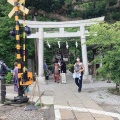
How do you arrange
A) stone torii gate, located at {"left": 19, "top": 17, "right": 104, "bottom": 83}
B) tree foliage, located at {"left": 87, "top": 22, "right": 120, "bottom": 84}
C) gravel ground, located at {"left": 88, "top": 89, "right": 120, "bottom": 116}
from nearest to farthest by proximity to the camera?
gravel ground, located at {"left": 88, "top": 89, "right": 120, "bottom": 116}, tree foliage, located at {"left": 87, "top": 22, "right": 120, "bottom": 84}, stone torii gate, located at {"left": 19, "top": 17, "right": 104, "bottom": 83}

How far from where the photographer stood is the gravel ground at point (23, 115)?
29.8ft

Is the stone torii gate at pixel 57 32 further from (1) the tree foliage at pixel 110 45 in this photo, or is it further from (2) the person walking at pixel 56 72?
(1) the tree foliage at pixel 110 45

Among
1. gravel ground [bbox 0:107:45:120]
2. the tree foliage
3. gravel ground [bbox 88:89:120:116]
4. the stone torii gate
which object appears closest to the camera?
gravel ground [bbox 0:107:45:120]

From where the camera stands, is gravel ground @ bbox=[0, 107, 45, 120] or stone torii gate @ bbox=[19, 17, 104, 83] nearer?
gravel ground @ bbox=[0, 107, 45, 120]

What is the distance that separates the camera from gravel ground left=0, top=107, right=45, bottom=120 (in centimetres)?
909

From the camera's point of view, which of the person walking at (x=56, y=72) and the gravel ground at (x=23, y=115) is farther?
the person walking at (x=56, y=72)

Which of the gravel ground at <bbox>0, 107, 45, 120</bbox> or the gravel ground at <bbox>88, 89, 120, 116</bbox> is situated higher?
the gravel ground at <bbox>88, 89, 120, 116</bbox>

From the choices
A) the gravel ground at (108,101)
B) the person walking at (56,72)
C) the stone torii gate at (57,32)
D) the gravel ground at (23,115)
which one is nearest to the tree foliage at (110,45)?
the gravel ground at (108,101)

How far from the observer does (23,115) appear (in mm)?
9477

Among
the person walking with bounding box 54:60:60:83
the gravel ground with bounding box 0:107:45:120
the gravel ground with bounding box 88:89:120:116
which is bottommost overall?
the gravel ground with bounding box 0:107:45:120

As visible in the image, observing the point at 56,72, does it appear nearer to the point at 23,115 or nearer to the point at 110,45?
the point at 110,45

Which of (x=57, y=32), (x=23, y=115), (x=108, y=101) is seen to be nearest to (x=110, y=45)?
(x=108, y=101)

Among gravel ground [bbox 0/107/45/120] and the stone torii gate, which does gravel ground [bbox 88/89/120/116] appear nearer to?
gravel ground [bbox 0/107/45/120]

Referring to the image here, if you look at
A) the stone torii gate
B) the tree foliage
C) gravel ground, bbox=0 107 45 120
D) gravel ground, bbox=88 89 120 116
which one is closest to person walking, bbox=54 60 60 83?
the stone torii gate
